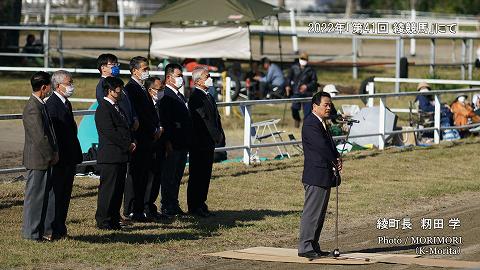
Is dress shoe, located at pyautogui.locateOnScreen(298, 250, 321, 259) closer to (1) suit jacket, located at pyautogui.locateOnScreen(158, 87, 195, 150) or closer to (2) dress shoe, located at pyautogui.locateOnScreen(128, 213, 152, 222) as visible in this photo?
(2) dress shoe, located at pyautogui.locateOnScreen(128, 213, 152, 222)

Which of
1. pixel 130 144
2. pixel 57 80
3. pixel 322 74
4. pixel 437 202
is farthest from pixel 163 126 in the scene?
pixel 322 74

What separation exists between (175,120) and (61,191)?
2.24 meters

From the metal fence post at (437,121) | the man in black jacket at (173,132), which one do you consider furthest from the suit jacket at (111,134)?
the metal fence post at (437,121)

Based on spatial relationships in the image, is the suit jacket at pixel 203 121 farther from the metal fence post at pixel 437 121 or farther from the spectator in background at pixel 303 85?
the spectator in background at pixel 303 85

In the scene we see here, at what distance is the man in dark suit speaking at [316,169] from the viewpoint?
11.3 m

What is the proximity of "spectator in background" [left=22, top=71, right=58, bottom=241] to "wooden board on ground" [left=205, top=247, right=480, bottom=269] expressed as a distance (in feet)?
6.24

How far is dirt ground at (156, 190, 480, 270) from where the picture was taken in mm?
11273

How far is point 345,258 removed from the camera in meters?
11.4

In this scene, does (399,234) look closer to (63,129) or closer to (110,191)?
(110,191)

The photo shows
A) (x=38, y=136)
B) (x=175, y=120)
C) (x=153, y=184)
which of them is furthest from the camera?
(x=175, y=120)

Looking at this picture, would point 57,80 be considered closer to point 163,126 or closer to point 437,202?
point 163,126

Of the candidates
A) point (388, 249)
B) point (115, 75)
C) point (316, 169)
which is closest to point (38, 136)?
point (115, 75)

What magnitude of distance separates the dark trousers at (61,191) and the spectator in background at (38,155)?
0.13 m

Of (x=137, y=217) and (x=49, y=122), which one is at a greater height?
(x=49, y=122)
